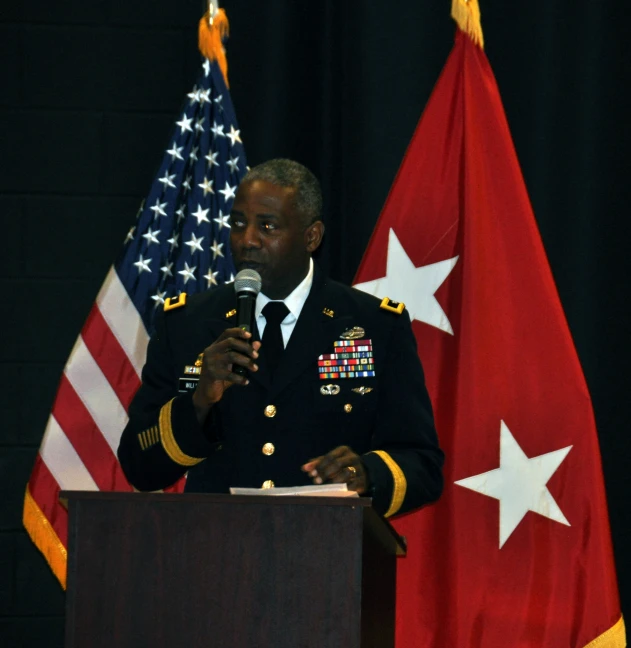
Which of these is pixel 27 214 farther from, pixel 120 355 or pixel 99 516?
pixel 99 516

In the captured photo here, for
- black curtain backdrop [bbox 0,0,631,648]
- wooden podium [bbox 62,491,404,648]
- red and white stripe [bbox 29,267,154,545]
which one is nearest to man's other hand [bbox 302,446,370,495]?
wooden podium [bbox 62,491,404,648]

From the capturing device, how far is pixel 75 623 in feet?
5.63

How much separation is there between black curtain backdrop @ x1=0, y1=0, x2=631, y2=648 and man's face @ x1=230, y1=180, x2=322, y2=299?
107 cm

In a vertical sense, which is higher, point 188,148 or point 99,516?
point 188,148

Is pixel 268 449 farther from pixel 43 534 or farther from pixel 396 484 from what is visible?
pixel 43 534

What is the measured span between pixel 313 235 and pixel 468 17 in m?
1.03

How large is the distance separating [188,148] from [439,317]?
36.6 inches

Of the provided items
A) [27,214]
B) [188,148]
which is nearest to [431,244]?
[188,148]

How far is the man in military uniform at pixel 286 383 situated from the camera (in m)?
2.35

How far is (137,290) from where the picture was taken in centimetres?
340

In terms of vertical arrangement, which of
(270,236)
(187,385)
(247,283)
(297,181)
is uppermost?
(297,181)

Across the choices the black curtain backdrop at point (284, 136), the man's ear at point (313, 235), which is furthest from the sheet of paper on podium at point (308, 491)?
the black curtain backdrop at point (284, 136)

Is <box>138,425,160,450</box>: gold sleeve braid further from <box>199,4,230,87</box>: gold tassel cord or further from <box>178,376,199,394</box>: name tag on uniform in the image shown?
<box>199,4,230,87</box>: gold tassel cord

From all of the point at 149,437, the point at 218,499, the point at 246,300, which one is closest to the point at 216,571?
the point at 218,499
